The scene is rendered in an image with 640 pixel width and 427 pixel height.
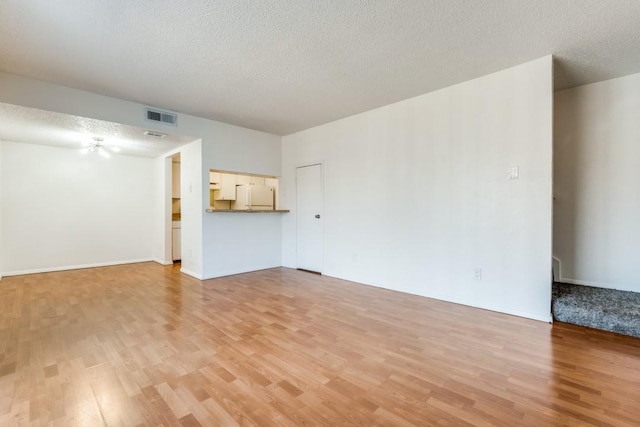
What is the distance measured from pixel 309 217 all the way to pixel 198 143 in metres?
2.22

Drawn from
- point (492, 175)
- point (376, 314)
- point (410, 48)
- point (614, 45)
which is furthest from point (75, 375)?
point (614, 45)

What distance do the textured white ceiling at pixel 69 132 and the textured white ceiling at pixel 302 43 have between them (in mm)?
546

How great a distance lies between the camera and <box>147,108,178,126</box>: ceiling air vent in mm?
4008

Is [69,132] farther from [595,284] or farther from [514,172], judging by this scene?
[595,284]

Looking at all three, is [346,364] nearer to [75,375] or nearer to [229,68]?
[75,375]

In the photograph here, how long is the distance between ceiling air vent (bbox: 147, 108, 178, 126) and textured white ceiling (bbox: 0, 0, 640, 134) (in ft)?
1.31

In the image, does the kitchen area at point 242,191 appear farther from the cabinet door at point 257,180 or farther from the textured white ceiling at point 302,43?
the textured white ceiling at point 302,43

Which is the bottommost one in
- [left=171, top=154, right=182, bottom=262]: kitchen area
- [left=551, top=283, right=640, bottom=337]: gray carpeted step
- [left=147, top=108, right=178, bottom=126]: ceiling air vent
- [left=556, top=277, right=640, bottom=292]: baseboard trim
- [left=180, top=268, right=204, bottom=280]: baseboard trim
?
[left=180, top=268, right=204, bottom=280]: baseboard trim

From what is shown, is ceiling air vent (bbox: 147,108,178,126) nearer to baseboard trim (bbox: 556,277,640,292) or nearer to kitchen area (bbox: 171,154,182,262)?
kitchen area (bbox: 171,154,182,262)

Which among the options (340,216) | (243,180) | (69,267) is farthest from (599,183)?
(69,267)

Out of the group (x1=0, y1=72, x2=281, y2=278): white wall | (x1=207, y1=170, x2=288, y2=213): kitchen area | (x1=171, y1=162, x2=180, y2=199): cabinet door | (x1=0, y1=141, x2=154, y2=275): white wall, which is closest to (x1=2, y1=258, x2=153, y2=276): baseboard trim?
(x1=0, y1=141, x2=154, y2=275): white wall

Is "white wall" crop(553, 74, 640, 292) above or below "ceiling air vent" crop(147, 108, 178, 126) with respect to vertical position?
below

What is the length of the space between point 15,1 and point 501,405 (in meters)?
3.99

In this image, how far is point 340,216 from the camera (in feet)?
15.4
